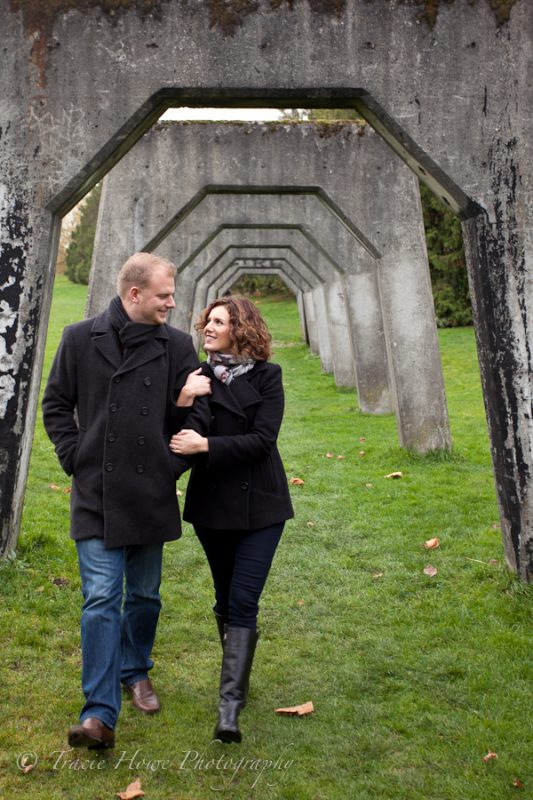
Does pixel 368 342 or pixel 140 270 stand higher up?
pixel 140 270

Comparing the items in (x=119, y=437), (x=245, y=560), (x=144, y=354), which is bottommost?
(x=245, y=560)

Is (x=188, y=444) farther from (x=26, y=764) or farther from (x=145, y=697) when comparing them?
(x=26, y=764)

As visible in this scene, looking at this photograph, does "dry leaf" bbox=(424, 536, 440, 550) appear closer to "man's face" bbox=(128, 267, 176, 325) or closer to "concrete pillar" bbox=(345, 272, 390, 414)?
"man's face" bbox=(128, 267, 176, 325)

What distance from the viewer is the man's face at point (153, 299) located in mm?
4734

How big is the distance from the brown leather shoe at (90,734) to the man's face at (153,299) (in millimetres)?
1885

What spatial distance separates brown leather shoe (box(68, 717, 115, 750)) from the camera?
14.2 ft

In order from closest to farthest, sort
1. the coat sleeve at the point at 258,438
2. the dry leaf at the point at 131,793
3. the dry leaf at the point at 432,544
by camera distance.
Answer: the dry leaf at the point at 131,793 → the coat sleeve at the point at 258,438 → the dry leaf at the point at 432,544

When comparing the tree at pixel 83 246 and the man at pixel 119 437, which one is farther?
the tree at pixel 83 246

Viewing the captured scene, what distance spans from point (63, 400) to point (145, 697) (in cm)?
162

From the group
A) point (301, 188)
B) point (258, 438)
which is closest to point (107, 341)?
point (258, 438)

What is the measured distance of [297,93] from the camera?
6.55 meters

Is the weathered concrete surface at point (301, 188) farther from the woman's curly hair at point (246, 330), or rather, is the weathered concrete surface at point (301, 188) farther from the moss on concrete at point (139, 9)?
the woman's curly hair at point (246, 330)

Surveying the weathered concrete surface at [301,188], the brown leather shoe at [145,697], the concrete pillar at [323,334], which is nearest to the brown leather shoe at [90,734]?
the brown leather shoe at [145,697]

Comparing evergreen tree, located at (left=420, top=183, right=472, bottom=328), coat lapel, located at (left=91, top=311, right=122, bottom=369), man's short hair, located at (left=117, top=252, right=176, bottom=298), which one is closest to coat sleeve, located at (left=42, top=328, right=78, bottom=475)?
coat lapel, located at (left=91, top=311, right=122, bottom=369)
